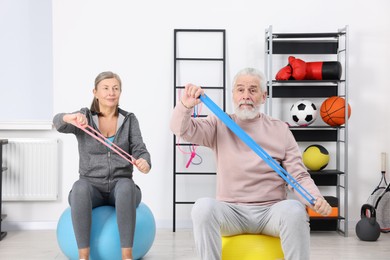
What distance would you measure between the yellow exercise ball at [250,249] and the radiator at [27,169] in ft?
7.95

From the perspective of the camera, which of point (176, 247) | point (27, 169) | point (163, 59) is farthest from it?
point (163, 59)

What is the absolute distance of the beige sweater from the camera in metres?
2.60

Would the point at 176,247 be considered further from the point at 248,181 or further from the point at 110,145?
the point at 248,181

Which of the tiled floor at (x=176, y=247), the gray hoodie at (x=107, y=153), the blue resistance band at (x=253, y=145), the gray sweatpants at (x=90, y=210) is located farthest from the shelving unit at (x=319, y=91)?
the blue resistance band at (x=253, y=145)

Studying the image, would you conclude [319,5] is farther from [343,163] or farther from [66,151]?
[66,151]

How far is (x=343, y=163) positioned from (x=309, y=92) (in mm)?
649

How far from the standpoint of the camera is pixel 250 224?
2.51 meters

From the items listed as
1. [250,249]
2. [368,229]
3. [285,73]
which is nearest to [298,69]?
[285,73]

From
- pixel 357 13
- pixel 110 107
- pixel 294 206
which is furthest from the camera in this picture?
pixel 357 13

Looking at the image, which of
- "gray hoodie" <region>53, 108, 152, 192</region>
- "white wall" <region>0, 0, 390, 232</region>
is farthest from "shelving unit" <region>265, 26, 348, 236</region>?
"gray hoodie" <region>53, 108, 152, 192</region>

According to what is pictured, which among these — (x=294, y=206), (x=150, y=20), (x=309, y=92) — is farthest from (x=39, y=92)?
(x=294, y=206)

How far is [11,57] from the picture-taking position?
4.60 meters

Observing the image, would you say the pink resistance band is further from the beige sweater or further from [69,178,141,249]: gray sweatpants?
the beige sweater

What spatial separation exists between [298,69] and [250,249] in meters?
2.17
